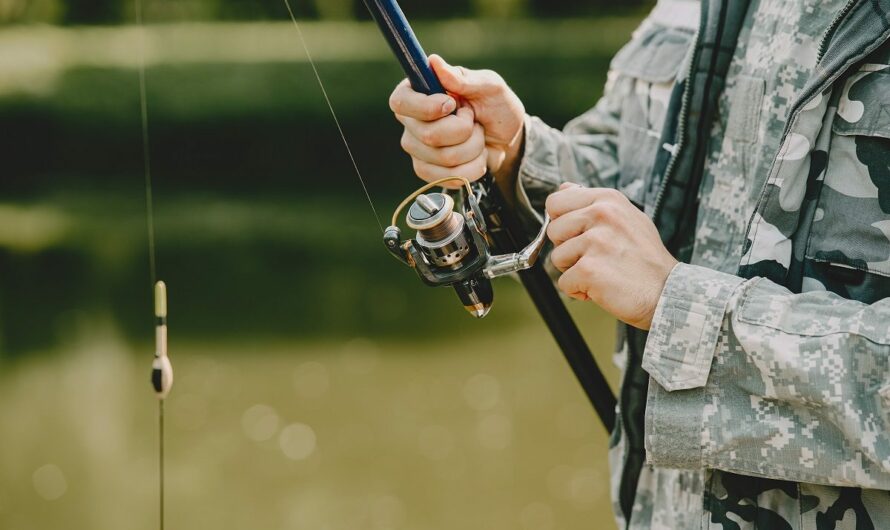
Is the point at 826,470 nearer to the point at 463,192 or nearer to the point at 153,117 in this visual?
the point at 463,192

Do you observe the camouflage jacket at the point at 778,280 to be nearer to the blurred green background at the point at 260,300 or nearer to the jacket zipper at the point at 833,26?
the jacket zipper at the point at 833,26

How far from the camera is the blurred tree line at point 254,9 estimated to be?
7270mm

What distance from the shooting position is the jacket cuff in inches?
42.9

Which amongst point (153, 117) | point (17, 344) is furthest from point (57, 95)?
point (17, 344)

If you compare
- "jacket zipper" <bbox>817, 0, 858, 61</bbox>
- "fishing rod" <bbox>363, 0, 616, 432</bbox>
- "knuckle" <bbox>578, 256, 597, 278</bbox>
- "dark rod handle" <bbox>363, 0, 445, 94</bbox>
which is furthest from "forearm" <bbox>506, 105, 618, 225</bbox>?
"jacket zipper" <bbox>817, 0, 858, 61</bbox>

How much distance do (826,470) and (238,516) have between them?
3.11 metres

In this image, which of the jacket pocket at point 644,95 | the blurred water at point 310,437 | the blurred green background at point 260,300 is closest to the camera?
the jacket pocket at point 644,95

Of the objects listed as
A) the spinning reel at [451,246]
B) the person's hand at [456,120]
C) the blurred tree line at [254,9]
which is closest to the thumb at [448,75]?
the person's hand at [456,120]

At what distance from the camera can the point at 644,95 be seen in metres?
1.51

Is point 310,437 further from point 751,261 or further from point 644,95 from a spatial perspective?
point 751,261

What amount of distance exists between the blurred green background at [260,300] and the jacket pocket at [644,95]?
2.48 m

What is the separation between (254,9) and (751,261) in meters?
7.59

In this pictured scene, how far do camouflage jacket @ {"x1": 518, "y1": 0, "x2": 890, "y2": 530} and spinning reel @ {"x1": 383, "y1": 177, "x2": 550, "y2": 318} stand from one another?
0.23 meters

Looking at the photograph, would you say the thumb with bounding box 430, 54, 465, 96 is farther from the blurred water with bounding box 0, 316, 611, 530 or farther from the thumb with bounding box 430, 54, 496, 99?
the blurred water with bounding box 0, 316, 611, 530
